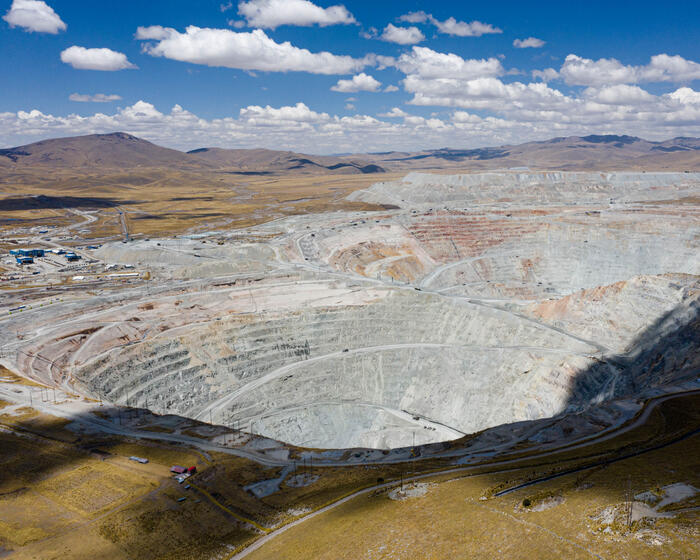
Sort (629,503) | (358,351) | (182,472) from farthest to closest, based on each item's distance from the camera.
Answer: (358,351) < (182,472) < (629,503)

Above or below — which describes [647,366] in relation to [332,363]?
above

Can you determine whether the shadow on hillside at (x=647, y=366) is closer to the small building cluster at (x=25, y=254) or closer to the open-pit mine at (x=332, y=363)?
the open-pit mine at (x=332, y=363)

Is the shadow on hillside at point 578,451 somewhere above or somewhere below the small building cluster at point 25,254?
below

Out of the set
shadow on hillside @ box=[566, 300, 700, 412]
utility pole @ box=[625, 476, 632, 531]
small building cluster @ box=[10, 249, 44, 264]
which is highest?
small building cluster @ box=[10, 249, 44, 264]

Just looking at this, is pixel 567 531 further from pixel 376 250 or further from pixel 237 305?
pixel 376 250

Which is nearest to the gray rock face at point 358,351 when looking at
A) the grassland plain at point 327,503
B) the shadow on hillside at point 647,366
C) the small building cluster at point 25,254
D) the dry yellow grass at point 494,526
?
the shadow on hillside at point 647,366

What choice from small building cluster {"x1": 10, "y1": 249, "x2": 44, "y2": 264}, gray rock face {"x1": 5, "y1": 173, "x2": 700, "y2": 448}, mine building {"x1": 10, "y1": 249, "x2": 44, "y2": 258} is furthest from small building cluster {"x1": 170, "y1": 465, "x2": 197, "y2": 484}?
mine building {"x1": 10, "y1": 249, "x2": 44, "y2": 258}

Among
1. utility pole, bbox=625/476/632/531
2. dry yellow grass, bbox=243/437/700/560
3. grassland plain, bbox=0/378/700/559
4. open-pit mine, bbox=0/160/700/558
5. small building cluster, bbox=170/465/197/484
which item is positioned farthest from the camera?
open-pit mine, bbox=0/160/700/558

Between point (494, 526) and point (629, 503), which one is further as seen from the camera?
point (494, 526)

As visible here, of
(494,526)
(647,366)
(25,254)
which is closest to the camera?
(494,526)

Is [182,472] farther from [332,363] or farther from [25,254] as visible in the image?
[25,254]

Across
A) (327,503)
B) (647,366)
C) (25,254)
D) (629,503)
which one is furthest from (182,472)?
(25,254)

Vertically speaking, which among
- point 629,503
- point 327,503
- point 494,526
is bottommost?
point 327,503

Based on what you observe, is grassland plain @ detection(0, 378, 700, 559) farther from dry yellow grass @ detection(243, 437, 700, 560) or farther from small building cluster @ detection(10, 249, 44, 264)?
small building cluster @ detection(10, 249, 44, 264)
